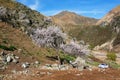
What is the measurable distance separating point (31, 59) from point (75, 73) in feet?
47.0

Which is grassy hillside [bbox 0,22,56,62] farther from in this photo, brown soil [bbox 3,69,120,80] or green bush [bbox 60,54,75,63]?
brown soil [bbox 3,69,120,80]

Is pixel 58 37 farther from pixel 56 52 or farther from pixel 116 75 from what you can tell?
pixel 116 75

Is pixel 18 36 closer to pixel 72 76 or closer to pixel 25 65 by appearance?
pixel 25 65

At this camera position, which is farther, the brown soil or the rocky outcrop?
the rocky outcrop

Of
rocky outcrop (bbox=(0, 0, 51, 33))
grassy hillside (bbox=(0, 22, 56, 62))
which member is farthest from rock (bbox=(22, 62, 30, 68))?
rocky outcrop (bbox=(0, 0, 51, 33))

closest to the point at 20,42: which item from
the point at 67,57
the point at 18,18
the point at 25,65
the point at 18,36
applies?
the point at 18,36

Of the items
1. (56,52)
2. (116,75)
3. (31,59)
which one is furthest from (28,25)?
(116,75)

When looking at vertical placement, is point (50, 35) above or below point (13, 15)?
below

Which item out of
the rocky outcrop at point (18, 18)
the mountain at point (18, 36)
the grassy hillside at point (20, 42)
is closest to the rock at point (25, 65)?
the mountain at point (18, 36)

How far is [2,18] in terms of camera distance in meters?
66.9

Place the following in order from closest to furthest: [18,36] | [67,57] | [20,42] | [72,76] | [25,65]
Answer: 1. [72,76]
2. [25,65]
3. [20,42]
4. [18,36]
5. [67,57]

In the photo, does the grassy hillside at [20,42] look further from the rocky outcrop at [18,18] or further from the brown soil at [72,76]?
the brown soil at [72,76]

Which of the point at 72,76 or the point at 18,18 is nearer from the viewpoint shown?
the point at 72,76

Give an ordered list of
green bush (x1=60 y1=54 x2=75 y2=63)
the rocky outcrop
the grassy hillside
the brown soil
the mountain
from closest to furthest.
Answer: the brown soil, the mountain, the grassy hillside, green bush (x1=60 y1=54 x2=75 y2=63), the rocky outcrop
